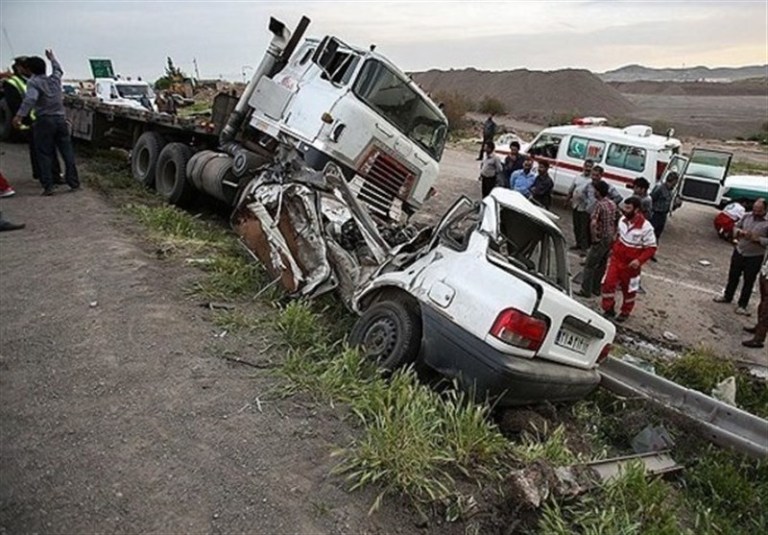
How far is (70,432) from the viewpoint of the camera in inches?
123

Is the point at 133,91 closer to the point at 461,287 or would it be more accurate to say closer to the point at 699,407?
the point at 461,287

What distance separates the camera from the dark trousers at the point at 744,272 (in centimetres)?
739

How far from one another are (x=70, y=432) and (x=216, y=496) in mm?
1004

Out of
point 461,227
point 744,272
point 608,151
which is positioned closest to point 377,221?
point 461,227

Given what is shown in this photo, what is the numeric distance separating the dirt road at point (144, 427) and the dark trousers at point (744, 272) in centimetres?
637

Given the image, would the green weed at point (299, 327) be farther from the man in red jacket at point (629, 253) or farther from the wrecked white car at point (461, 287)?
the man in red jacket at point (629, 253)

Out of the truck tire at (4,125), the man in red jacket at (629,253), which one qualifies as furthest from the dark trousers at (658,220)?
the truck tire at (4,125)

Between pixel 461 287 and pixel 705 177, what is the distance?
10.7 metres

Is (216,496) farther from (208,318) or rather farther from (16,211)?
(16,211)

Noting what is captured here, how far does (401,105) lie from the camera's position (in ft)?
24.6

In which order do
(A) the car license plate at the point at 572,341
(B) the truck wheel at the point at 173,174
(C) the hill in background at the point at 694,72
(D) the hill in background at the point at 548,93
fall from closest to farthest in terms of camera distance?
1. (A) the car license plate at the point at 572,341
2. (B) the truck wheel at the point at 173,174
3. (D) the hill in background at the point at 548,93
4. (C) the hill in background at the point at 694,72

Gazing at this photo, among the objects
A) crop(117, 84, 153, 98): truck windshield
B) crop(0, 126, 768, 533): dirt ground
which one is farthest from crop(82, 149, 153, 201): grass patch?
crop(117, 84, 153, 98): truck windshield

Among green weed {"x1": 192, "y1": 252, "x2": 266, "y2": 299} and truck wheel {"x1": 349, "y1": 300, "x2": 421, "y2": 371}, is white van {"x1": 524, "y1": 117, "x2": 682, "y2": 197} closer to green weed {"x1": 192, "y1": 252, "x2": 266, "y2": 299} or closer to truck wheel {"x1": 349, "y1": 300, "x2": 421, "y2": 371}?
green weed {"x1": 192, "y1": 252, "x2": 266, "y2": 299}

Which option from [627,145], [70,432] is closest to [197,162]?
[70,432]
